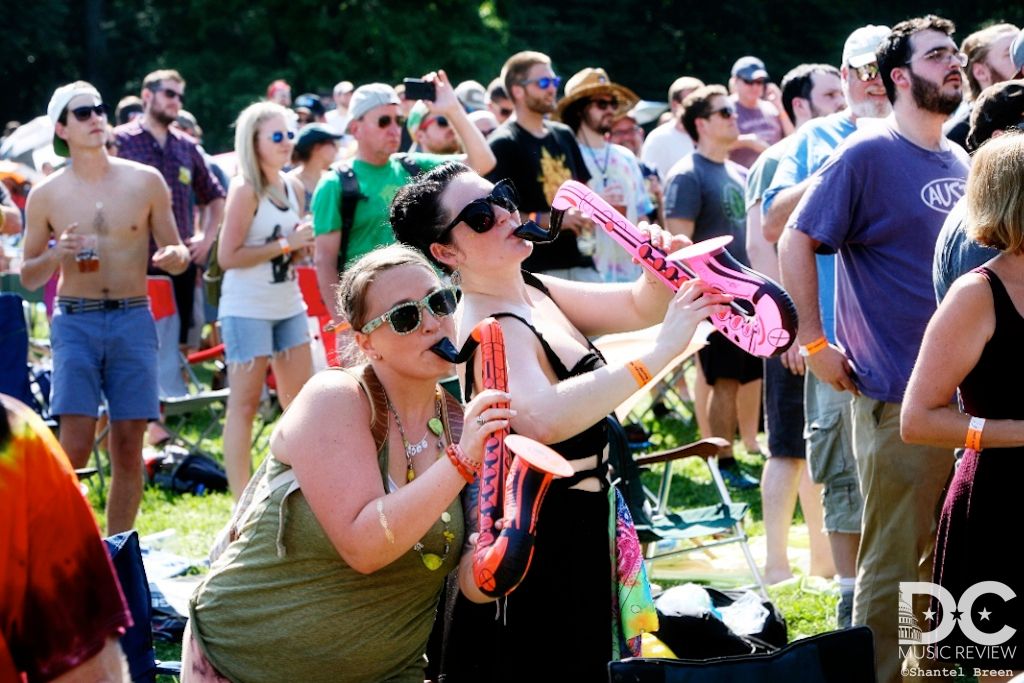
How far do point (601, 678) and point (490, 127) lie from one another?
680 cm

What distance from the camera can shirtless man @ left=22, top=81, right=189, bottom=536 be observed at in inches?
209

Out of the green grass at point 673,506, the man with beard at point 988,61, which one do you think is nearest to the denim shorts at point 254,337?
the green grass at point 673,506

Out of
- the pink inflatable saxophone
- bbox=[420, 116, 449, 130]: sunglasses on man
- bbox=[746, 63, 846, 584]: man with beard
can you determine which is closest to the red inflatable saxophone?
the pink inflatable saxophone

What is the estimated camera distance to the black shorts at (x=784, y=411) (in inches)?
201

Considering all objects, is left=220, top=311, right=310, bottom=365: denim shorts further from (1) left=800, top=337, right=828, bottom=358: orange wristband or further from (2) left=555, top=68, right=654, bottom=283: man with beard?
(1) left=800, top=337, right=828, bottom=358: orange wristband

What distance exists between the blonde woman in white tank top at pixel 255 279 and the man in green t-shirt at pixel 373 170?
1.36 feet

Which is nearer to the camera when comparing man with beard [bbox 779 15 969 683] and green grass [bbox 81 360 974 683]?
man with beard [bbox 779 15 969 683]

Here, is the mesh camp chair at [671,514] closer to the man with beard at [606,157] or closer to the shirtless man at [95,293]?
the man with beard at [606,157]

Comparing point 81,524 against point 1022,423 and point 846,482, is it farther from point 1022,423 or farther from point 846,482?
point 846,482

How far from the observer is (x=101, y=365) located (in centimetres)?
539

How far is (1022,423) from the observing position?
8.95 ft

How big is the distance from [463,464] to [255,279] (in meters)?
3.96

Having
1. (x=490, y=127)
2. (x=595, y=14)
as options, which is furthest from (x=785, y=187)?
(x=595, y=14)

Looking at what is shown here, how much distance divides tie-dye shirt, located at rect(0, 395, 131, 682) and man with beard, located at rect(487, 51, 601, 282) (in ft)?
14.4
